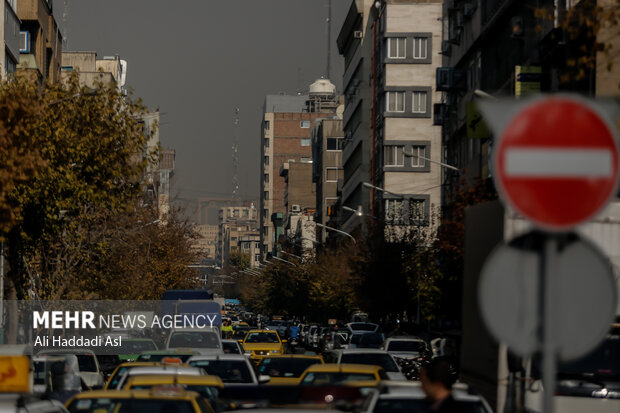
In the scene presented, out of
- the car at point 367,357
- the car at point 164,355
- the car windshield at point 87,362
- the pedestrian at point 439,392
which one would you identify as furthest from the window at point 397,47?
the pedestrian at point 439,392

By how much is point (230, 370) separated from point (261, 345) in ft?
84.3

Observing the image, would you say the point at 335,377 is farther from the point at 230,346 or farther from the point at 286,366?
the point at 230,346

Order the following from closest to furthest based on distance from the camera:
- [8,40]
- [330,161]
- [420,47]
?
[8,40], [420,47], [330,161]

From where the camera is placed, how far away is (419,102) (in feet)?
327

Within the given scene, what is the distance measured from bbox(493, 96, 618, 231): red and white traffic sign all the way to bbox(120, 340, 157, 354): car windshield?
35262 mm

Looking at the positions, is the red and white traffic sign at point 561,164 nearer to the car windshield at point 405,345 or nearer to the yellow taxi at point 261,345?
the car windshield at point 405,345

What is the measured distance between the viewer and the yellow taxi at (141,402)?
12.7 m

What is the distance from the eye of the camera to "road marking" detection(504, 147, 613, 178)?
6.14 meters

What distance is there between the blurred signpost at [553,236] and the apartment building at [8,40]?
44988 millimetres

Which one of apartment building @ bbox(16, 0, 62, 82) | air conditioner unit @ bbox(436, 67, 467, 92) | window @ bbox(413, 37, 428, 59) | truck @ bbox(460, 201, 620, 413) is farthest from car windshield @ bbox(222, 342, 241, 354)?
window @ bbox(413, 37, 428, 59)

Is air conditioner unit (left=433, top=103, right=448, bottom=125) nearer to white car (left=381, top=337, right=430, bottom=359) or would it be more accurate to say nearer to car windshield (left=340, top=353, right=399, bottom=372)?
white car (left=381, top=337, right=430, bottom=359)

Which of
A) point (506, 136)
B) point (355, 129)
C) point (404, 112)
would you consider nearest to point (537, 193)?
point (506, 136)

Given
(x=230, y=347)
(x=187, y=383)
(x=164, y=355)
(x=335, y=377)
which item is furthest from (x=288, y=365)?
(x=230, y=347)

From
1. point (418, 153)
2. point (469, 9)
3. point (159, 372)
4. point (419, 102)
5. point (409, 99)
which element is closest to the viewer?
point (159, 372)
